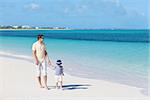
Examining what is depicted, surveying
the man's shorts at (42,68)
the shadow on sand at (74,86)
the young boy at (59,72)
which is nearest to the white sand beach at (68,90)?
the shadow on sand at (74,86)

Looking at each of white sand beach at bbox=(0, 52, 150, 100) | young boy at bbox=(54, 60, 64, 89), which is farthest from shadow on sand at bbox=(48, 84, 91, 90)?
young boy at bbox=(54, 60, 64, 89)

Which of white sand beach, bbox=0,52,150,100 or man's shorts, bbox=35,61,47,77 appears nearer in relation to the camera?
white sand beach, bbox=0,52,150,100

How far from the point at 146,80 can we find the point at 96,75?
5.01ft

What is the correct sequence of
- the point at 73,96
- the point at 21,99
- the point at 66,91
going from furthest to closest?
the point at 66,91 < the point at 73,96 < the point at 21,99

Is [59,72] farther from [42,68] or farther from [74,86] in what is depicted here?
[74,86]

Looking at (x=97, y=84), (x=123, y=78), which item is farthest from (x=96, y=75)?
(x=97, y=84)

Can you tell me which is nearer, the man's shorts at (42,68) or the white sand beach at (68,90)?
the white sand beach at (68,90)

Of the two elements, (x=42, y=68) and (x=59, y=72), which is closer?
(x=42, y=68)

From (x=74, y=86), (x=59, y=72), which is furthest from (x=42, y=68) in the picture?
(x=74, y=86)

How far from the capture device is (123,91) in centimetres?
1006

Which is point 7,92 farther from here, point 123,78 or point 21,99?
point 123,78

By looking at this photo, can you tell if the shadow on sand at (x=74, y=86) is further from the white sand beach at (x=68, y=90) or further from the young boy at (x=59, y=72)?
the young boy at (x=59, y=72)

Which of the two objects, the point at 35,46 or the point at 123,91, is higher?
the point at 35,46

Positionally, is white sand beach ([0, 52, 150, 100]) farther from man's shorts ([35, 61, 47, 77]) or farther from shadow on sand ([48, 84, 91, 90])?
man's shorts ([35, 61, 47, 77])
